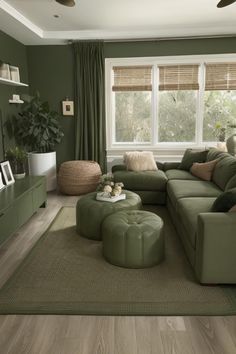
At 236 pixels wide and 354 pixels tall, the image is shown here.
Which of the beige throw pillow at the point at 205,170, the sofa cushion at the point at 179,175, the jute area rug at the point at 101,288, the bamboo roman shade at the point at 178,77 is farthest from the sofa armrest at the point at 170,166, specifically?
the jute area rug at the point at 101,288

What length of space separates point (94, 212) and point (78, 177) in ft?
6.33

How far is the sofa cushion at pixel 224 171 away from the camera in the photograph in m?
3.68

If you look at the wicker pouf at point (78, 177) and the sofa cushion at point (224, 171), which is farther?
the wicker pouf at point (78, 177)

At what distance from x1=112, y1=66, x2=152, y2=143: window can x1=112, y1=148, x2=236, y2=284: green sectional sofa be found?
1.08 meters

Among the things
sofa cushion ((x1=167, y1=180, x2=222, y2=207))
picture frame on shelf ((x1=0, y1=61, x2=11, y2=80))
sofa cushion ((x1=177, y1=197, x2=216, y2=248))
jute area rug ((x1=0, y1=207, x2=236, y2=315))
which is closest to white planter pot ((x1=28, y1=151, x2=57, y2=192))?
picture frame on shelf ((x1=0, y1=61, x2=11, y2=80))

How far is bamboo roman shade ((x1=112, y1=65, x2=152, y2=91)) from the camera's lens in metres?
5.69

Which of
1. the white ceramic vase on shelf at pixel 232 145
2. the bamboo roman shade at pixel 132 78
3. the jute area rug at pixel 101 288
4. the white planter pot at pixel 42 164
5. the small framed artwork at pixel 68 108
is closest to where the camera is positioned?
the jute area rug at pixel 101 288

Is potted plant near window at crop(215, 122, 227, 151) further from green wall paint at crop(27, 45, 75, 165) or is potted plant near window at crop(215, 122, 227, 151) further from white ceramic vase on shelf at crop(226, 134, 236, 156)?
green wall paint at crop(27, 45, 75, 165)

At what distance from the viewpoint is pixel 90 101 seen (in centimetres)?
567

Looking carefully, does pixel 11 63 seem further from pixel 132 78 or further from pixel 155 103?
pixel 155 103

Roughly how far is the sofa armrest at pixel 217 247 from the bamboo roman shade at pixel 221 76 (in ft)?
12.7

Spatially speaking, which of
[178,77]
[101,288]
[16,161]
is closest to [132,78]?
[178,77]

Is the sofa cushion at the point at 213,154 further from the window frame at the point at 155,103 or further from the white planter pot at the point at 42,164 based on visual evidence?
the white planter pot at the point at 42,164

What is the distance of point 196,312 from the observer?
2146 millimetres
